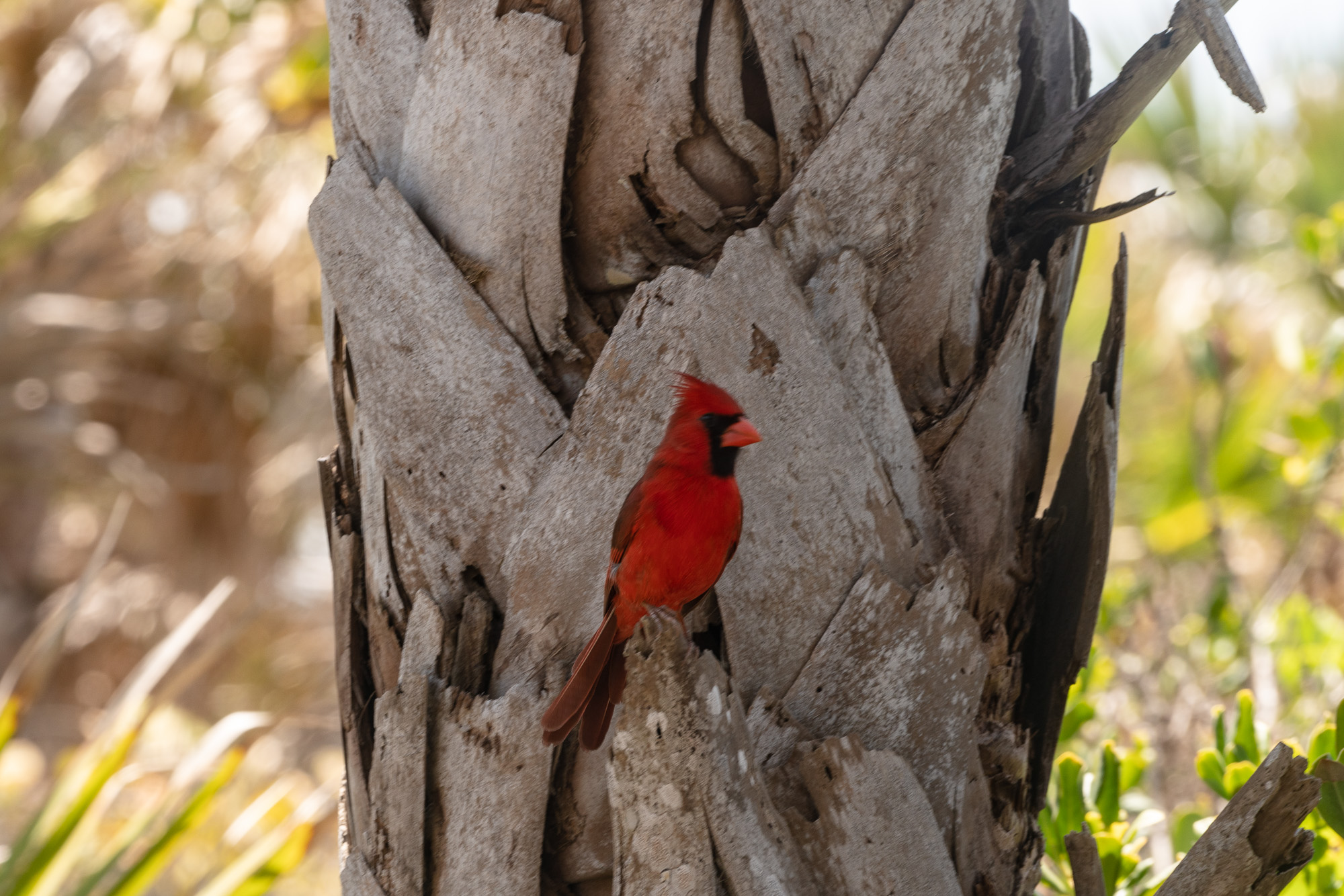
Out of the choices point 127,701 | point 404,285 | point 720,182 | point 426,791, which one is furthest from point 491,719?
point 127,701

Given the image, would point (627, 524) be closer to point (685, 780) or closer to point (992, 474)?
point (685, 780)

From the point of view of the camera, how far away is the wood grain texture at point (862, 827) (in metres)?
1.01

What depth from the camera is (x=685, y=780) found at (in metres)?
0.94

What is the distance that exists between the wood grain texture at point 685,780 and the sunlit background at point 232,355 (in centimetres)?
277

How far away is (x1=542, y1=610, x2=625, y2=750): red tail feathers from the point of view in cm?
106

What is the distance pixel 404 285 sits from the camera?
46.1 inches

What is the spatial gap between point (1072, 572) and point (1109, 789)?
59 centimetres

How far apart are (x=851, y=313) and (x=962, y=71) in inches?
12.4

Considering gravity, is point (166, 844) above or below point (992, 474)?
above

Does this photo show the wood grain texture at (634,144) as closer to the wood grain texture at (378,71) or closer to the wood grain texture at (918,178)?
the wood grain texture at (918,178)

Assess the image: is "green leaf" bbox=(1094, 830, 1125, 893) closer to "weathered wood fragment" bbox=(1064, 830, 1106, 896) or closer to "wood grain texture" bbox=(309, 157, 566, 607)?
"weathered wood fragment" bbox=(1064, 830, 1106, 896)

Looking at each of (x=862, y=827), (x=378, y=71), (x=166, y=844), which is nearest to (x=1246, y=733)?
(x=862, y=827)

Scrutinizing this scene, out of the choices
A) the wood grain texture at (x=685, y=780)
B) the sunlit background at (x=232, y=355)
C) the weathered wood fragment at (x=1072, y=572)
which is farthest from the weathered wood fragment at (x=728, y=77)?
the sunlit background at (x=232, y=355)

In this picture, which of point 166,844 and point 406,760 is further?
point 166,844
